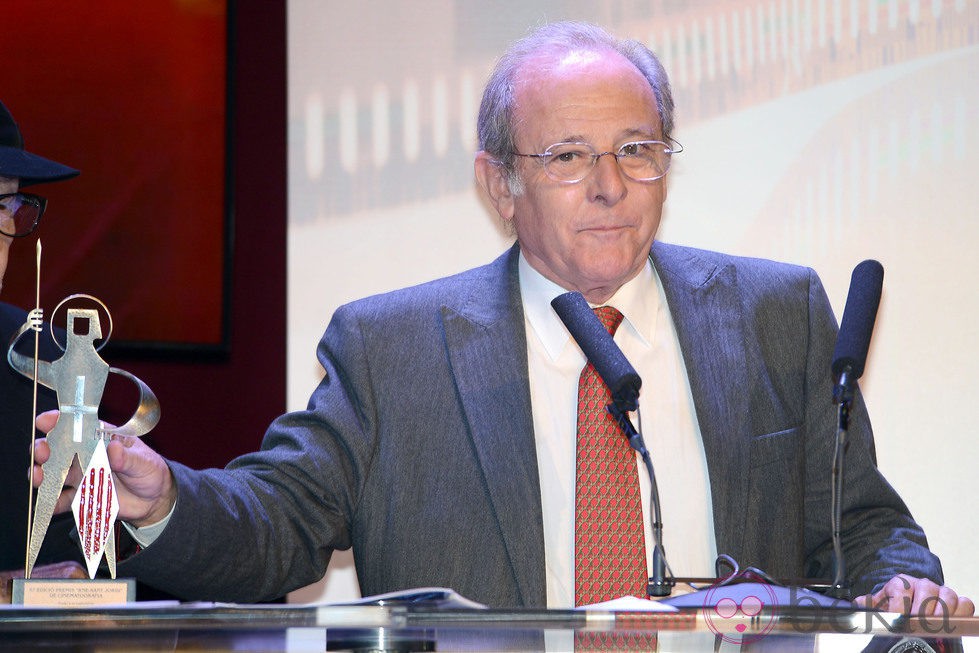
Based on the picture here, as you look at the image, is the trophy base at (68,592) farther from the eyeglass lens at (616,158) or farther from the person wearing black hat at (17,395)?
the eyeglass lens at (616,158)

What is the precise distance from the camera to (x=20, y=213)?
7.63 feet

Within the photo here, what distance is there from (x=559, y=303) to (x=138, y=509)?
660 mm

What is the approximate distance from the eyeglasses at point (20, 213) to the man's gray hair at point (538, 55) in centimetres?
89

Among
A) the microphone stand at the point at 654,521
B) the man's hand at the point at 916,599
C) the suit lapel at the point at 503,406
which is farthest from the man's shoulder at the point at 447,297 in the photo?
the man's hand at the point at 916,599

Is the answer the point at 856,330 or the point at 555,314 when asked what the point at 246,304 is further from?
the point at 856,330

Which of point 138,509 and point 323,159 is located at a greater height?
point 323,159

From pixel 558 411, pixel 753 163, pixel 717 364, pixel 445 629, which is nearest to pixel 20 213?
pixel 558 411

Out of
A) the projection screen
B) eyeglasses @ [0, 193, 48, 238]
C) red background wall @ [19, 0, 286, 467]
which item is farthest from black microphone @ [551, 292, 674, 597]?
red background wall @ [19, 0, 286, 467]

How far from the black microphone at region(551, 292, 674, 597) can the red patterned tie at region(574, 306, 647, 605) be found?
0.42 meters

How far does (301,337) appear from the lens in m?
3.13

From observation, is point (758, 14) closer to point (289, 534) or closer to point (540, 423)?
point (540, 423)

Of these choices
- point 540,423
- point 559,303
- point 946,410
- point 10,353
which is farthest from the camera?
point 946,410

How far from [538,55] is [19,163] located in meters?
1.04

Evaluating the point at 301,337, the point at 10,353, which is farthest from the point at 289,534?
the point at 301,337
